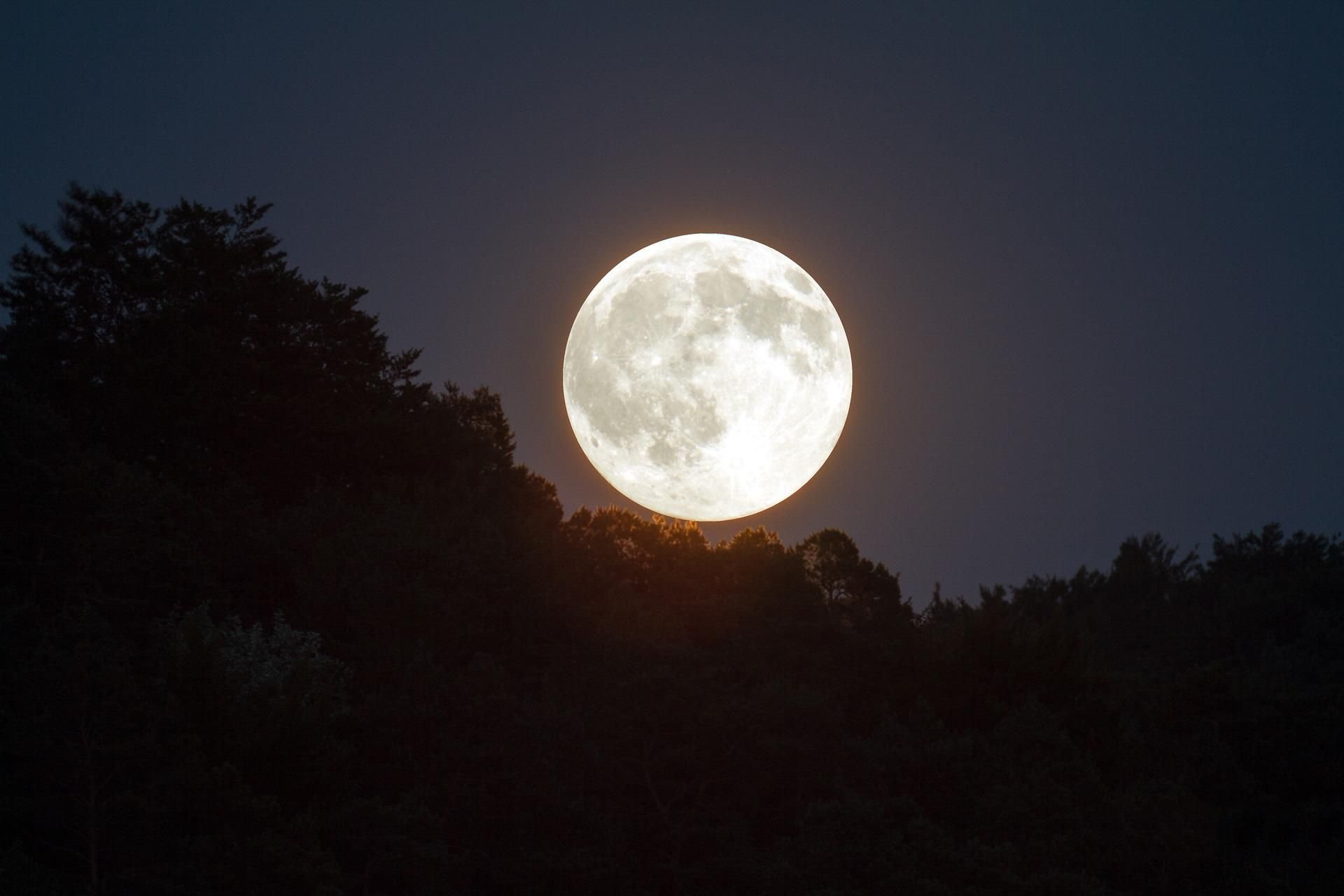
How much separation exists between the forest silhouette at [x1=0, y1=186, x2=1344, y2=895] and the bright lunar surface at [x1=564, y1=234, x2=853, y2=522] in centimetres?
358

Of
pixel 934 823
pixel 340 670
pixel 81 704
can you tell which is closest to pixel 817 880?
pixel 934 823

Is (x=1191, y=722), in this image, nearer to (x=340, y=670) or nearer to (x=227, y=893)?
(x=340, y=670)

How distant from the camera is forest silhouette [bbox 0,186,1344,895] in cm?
2153

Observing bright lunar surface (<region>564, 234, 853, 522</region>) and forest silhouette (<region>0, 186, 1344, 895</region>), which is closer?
forest silhouette (<region>0, 186, 1344, 895</region>)

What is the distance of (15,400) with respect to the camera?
28.8 meters

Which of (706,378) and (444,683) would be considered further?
(706,378)

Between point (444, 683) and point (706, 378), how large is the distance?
8.81 metres

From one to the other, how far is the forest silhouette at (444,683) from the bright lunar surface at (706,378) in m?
3.58

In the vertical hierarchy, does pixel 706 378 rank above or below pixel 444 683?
above

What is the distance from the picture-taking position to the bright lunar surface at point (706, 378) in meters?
30.1

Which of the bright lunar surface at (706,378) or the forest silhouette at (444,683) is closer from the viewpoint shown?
the forest silhouette at (444,683)

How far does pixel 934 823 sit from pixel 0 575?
19.3 meters

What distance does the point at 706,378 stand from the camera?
98.4ft

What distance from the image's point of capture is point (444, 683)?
27766 millimetres
